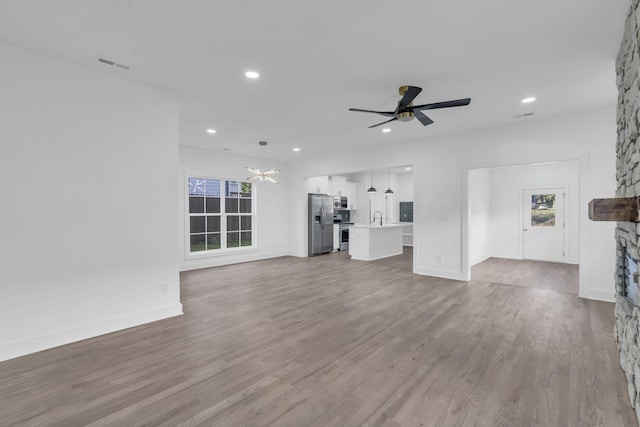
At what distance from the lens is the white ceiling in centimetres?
224

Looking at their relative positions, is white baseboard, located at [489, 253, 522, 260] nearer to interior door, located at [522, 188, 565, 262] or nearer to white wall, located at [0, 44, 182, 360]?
interior door, located at [522, 188, 565, 262]

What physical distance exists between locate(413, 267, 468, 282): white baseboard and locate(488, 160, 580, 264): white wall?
3536mm

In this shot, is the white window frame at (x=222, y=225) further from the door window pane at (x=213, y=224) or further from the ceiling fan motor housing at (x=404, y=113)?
the ceiling fan motor housing at (x=404, y=113)

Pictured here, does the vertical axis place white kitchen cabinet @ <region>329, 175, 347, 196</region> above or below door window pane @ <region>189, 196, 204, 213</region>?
above

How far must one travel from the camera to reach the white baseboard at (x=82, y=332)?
2.70m

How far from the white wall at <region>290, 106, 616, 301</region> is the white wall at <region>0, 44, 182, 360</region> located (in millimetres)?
4581

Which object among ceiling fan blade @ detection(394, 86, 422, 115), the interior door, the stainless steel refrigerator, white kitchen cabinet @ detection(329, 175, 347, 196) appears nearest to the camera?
ceiling fan blade @ detection(394, 86, 422, 115)

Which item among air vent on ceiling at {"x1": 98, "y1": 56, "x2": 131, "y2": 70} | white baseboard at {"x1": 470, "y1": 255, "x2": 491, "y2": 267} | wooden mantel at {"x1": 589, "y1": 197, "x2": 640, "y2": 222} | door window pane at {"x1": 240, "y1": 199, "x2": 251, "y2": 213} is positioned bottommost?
white baseboard at {"x1": 470, "y1": 255, "x2": 491, "y2": 267}

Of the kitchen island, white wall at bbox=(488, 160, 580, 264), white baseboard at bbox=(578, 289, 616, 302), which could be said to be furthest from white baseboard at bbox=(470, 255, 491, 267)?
white baseboard at bbox=(578, 289, 616, 302)

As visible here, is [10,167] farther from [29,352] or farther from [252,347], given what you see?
[252,347]

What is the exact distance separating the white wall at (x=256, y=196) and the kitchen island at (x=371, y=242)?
2.12 meters

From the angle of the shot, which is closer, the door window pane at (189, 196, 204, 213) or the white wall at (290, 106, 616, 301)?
the white wall at (290, 106, 616, 301)

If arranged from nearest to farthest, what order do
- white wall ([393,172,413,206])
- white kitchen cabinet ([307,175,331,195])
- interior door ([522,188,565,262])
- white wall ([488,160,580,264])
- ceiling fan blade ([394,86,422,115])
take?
ceiling fan blade ([394,86,422,115])
white wall ([488,160,580,264])
interior door ([522,188,565,262])
white kitchen cabinet ([307,175,331,195])
white wall ([393,172,413,206])

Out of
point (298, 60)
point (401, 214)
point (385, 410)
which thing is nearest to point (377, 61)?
point (298, 60)
